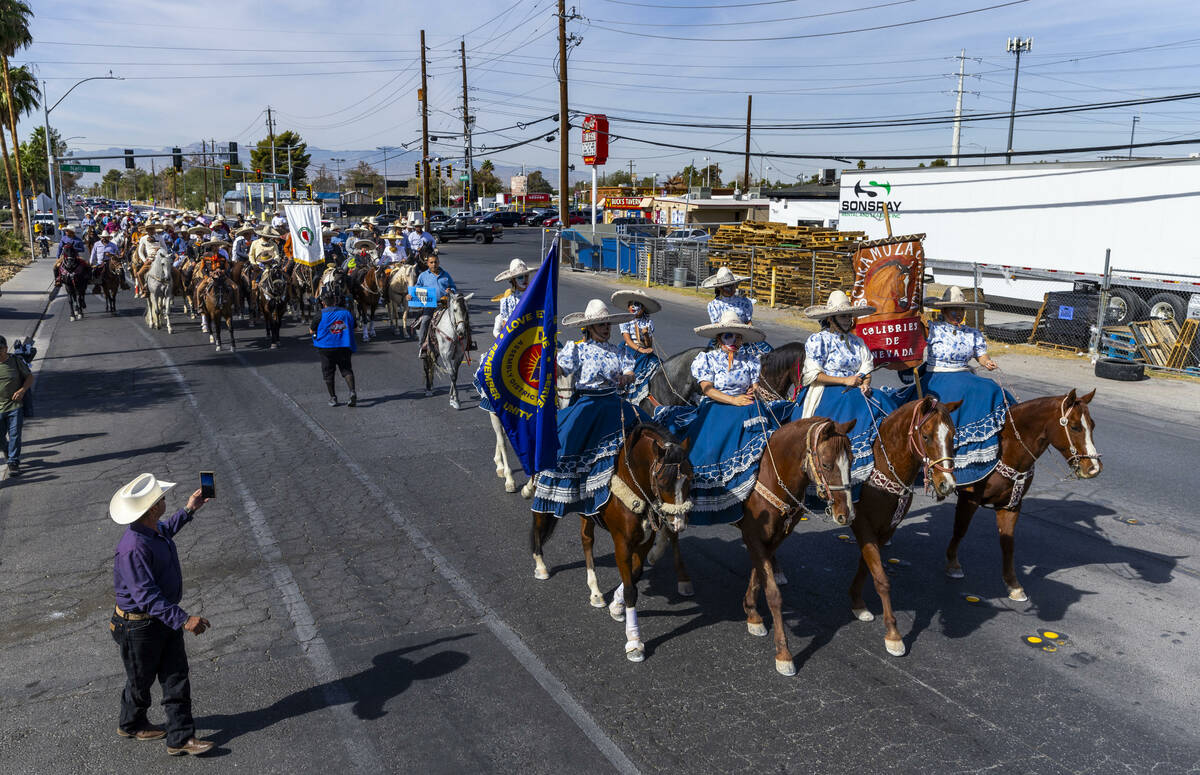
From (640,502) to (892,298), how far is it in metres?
3.71

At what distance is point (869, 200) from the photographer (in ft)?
98.1

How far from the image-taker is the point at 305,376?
1625cm

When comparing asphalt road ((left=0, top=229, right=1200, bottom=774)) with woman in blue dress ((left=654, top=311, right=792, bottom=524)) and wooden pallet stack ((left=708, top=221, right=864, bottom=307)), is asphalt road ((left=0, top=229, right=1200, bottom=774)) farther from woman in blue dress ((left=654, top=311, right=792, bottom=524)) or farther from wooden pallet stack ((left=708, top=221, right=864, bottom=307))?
wooden pallet stack ((left=708, top=221, right=864, bottom=307))

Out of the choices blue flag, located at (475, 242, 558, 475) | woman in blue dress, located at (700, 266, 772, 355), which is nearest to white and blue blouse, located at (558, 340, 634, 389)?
blue flag, located at (475, 242, 558, 475)

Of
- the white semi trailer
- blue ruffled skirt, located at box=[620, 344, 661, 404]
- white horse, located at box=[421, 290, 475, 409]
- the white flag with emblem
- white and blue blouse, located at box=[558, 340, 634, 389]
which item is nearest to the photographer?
white and blue blouse, located at box=[558, 340, 634, 389]

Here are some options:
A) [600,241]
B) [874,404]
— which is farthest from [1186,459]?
[600,241]

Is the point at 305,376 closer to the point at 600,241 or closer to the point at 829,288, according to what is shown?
the point at 829,288

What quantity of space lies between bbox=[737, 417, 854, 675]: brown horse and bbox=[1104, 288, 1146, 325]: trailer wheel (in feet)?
55.2

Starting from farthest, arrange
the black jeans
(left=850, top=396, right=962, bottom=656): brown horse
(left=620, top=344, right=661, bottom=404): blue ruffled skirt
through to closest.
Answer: (left=620, top=344, right=661, bottom=404): blue ruffled skirt → (left=850, top=396, right=962, bottom=656): brown horse → the black jeans

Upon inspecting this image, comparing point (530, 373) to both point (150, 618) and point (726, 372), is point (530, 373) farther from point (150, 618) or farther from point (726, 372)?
point (150, 618)

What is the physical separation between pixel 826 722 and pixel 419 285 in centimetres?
1097

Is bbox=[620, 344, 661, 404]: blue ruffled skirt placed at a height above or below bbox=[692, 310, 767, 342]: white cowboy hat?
below

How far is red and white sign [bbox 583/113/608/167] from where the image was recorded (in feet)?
124

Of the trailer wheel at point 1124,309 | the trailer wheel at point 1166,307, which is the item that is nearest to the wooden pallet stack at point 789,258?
A: the trailer wheel at point 1124,309
